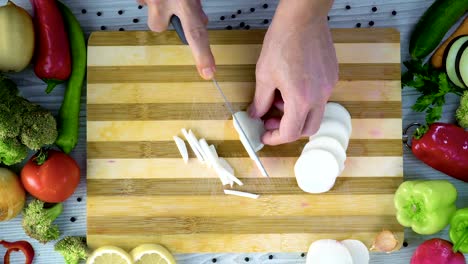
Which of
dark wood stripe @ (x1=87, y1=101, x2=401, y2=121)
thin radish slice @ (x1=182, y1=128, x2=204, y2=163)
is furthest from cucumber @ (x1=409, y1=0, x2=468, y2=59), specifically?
thin radish slice @ (x1=182, y1=128, x2=204, y2=163)

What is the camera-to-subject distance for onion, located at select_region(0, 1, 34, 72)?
1.81 m

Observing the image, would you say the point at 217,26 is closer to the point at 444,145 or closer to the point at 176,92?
the point at 176,92

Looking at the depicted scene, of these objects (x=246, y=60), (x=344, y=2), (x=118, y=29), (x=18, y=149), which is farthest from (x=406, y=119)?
(x=18, y=149)

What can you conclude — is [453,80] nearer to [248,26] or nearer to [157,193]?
[248,26]

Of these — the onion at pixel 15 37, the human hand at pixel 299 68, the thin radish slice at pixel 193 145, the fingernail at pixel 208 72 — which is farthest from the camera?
the thin radish slice at pixel 193 145

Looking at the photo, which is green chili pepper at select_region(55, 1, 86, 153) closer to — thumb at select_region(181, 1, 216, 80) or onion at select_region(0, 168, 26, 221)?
onion at select_region(0, 168, 26, 221)

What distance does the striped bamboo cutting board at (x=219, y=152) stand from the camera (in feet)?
6.34

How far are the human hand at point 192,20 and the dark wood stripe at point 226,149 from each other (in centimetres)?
34

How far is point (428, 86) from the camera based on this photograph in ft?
6.31

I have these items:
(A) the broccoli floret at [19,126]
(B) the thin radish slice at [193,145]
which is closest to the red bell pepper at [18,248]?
(A) the broccoli floret at [19,126]

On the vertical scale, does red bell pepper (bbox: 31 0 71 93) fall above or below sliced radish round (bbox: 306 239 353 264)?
above

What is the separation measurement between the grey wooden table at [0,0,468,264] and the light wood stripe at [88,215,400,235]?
10 centimetres

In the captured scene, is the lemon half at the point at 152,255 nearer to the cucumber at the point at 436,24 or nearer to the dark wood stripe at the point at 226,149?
the dark wood stripe at the point at 226,149

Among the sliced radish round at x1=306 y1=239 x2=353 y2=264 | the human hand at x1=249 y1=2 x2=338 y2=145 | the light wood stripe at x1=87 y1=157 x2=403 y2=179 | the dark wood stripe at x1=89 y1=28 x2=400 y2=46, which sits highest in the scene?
the human hand at x1=249 y1=2 x2=338 y2=145
